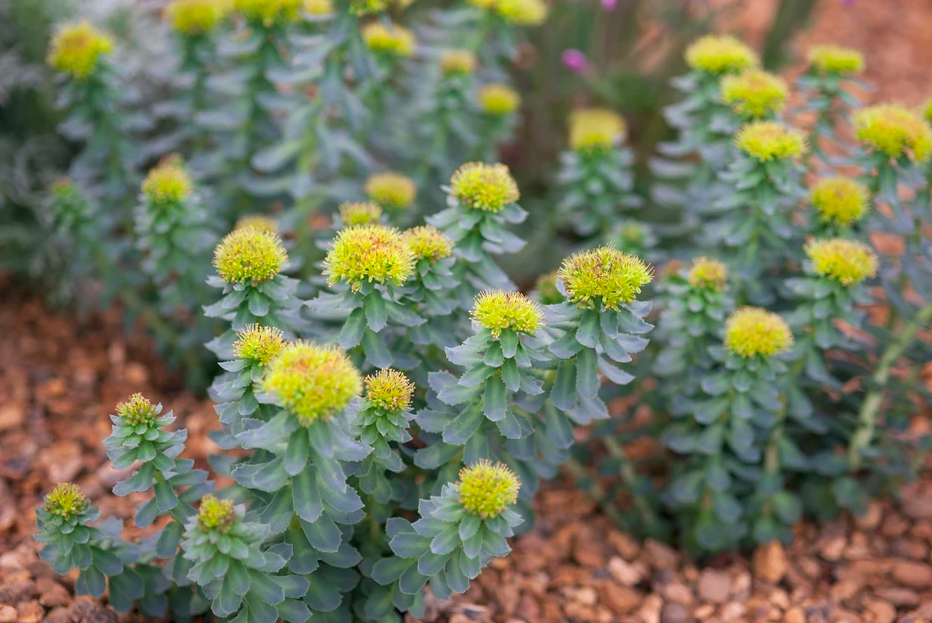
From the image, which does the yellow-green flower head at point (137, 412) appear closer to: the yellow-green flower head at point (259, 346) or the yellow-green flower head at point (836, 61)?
the yellow-green flower head at point (259, 346)

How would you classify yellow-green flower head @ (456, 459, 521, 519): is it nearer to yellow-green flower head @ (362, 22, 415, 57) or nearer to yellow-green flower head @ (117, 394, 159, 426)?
yellow-green flower head @ (117, 394, 159, 426)

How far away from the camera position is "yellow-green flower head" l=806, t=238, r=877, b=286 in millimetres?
2098

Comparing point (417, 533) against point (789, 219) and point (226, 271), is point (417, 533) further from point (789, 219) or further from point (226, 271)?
point (789, 219)

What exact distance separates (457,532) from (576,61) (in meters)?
2.41

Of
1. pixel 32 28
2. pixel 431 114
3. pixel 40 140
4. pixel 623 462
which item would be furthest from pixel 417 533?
pixel 32 28

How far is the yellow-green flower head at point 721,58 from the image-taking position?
2574 mm

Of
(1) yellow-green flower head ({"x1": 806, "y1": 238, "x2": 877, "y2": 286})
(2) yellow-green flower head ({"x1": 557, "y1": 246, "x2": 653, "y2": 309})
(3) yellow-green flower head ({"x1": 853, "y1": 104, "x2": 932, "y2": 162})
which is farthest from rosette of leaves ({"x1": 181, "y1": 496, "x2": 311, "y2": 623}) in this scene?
(3) yellow-green flower head ({"x1": 853, "y1": 104, "x2": 932, "y2": 162})

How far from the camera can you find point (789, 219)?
2.48 meters

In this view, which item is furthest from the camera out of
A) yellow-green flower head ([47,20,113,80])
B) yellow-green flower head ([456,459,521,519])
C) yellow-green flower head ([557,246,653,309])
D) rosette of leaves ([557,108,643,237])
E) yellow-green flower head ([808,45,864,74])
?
rosette of leaves ([557,108,643,237])

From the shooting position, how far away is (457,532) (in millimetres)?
1655

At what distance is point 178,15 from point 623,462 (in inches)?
77.8

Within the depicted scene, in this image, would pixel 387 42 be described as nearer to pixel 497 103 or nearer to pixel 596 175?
pixel 497 103

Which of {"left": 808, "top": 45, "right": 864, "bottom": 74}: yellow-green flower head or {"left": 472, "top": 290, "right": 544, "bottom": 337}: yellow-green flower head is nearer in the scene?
{"left": 472, "top": 290, "right": 544, "bottom": 337}: yellow-green flower head

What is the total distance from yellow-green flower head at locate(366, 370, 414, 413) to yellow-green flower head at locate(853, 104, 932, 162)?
1474mm
